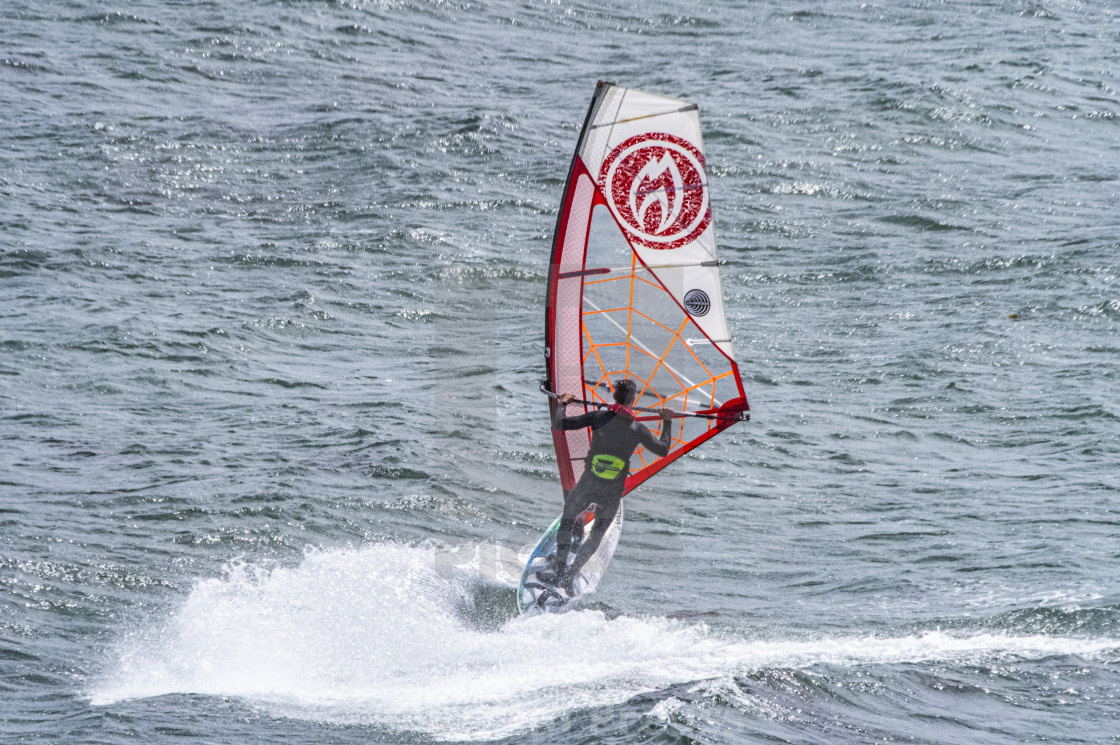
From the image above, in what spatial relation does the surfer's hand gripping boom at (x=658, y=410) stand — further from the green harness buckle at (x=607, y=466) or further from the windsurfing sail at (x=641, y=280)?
the green harness buckle at (x=607, y=466)

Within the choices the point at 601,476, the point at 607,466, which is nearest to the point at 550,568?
the point at 601,476

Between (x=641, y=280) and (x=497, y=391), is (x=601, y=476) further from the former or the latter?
(x=497, y=391)

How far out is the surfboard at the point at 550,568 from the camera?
33.1 ft

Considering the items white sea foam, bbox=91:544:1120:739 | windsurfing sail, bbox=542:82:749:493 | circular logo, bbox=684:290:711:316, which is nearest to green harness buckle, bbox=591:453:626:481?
windsurfing sail, bbox=542:82:749:493

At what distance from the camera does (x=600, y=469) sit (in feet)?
33.7

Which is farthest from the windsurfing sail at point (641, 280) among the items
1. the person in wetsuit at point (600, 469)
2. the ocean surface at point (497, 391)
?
the ocean surface at point (497, 391)

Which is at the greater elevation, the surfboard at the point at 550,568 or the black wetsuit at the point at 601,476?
the black wetsuit at the point at 601,476

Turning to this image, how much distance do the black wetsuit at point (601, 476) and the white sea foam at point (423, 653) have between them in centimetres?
60

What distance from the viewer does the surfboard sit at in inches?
398

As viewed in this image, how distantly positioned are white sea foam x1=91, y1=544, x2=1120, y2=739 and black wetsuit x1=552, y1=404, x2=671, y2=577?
603 millimetres

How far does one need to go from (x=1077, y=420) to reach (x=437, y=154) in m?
14.0

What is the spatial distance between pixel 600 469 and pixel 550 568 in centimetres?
94

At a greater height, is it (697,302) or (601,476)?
(697,302)

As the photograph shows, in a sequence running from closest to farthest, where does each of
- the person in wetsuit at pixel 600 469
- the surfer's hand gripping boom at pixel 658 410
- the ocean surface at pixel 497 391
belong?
the ocean surface at pixel 497 391
the surfer's hand gripping boom at pixel 658 410
the person in wetsuit at pixel 600 469
